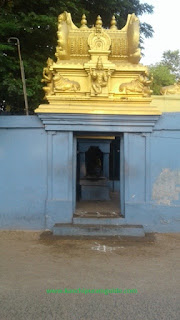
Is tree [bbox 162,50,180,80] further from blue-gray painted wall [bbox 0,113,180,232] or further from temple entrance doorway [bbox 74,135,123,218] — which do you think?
blue-gray painted wall [bbox 0,113,180,232]

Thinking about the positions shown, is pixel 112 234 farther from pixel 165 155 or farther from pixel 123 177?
pixel 165 155

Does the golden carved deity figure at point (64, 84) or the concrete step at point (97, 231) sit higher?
the golden carved deity figure at point (64, 84)

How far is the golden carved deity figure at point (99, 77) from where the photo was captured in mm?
6969

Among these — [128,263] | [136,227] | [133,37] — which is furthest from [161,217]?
[133,37]

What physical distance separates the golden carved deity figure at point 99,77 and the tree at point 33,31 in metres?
2.49

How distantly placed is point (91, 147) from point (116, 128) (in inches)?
203

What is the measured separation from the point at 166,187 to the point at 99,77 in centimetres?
294

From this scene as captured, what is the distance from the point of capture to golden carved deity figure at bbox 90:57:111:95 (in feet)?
22.9

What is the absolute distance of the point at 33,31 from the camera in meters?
9.77

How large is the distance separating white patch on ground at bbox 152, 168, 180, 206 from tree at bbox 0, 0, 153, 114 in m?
4.51

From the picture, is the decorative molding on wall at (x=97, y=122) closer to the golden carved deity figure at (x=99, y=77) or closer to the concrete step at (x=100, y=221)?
the golden carved deity figure at (x=99, y=77)

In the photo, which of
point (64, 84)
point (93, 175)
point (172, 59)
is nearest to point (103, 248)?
point (64, 84)

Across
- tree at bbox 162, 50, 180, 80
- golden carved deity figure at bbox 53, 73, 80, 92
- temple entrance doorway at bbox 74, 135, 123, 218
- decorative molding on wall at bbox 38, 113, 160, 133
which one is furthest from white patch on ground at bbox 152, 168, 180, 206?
tree at bbox 162, 50, 180, 80

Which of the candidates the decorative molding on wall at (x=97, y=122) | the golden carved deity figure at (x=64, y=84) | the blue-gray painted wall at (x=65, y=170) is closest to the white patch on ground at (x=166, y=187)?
the blue-gray painted wall at (x=65, y=170)
